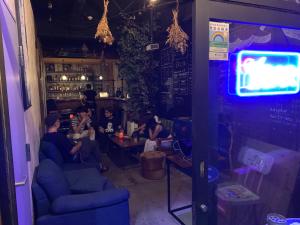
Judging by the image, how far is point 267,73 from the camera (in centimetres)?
185

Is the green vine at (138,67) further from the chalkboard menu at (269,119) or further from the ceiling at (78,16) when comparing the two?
the chalkboard menu at (269,119)

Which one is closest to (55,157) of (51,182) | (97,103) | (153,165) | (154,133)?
(51,182)

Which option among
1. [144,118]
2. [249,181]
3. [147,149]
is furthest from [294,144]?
[144,118]

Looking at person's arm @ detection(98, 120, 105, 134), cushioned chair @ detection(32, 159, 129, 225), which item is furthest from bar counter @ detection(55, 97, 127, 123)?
cushioned chair @ detection(32, 159, 129, 225)

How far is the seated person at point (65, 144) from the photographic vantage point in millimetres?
3438

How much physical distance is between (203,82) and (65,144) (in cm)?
265

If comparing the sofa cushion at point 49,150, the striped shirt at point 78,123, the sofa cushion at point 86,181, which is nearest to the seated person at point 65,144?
the sofa cushion at point 49,150

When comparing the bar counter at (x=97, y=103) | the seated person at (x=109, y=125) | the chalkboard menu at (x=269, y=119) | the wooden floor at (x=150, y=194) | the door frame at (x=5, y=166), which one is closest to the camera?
the door frame at (x=5, y=166)

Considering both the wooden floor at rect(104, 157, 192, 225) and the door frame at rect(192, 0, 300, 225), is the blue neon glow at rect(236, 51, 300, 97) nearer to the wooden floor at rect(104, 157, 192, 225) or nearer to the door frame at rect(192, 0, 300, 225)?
the door frame at rect(192, 0, 300, 225)

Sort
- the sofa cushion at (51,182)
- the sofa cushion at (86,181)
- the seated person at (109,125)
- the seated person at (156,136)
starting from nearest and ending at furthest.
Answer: the sofa cushion at (51,182) → the sofa cushion at (86,181) → the seated person at (156,136) → the seated person at (109,125)

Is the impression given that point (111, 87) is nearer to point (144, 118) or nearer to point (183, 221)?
point (144, 118)

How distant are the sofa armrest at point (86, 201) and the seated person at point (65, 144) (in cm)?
133

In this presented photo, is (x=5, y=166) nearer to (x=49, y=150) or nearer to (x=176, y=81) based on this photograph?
(x=49, y=150)

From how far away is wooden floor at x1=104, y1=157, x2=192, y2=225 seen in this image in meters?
2.97
